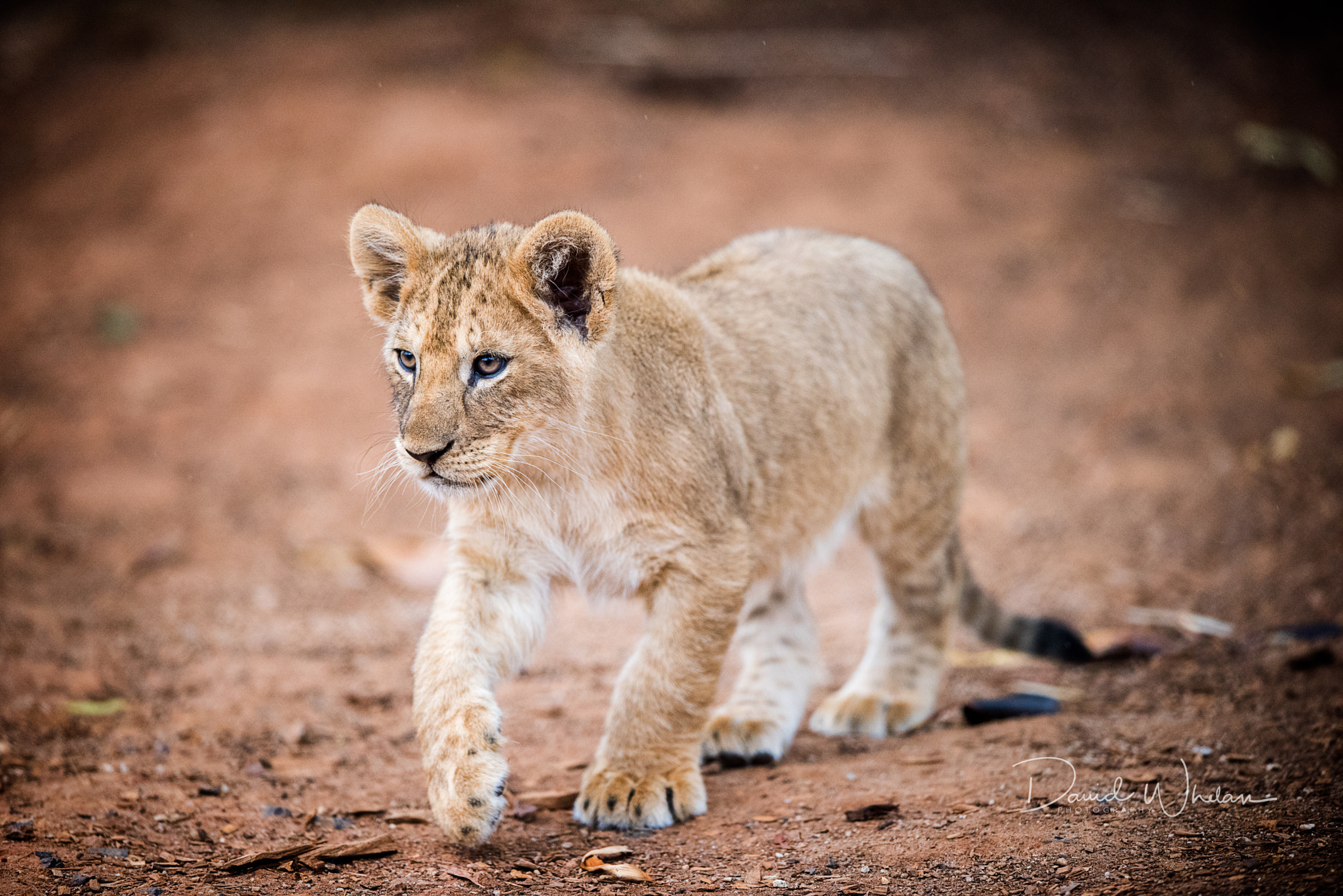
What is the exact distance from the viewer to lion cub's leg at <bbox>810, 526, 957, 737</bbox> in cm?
575

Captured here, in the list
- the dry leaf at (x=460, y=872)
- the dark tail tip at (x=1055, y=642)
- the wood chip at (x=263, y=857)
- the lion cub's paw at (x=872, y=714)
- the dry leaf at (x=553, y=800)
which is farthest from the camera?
the dark tail tip at (x=1055, y=642)

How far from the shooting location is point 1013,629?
6086 mm

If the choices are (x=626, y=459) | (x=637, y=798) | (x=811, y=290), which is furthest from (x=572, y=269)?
(x=637, y=798)

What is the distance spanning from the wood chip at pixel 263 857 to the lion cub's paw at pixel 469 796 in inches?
21.5

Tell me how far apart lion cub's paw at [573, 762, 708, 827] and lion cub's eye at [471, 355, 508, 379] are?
160 centimetres

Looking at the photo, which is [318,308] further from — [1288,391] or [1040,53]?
[1040,53]

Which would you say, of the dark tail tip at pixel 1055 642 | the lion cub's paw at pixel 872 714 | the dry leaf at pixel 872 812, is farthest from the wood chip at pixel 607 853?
the dark tail tip at pixel 1055 642

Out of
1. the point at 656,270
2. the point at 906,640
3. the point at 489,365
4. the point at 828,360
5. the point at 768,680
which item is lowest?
the point at 768,680

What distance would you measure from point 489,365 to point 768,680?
2.40 m

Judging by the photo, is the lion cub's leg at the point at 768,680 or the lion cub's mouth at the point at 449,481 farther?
the lion cub's leg at the point at 768,680

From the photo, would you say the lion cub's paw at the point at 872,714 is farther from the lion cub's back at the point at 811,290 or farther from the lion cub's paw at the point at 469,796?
the lion cub's paw at the point at 469,796

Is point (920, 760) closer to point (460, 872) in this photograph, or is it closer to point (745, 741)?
point (745, 741)

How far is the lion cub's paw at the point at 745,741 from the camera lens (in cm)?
520

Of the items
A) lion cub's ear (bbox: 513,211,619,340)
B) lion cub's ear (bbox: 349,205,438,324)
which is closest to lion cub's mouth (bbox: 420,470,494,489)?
lion cub's ear (bbox: 513,211,619,340)
